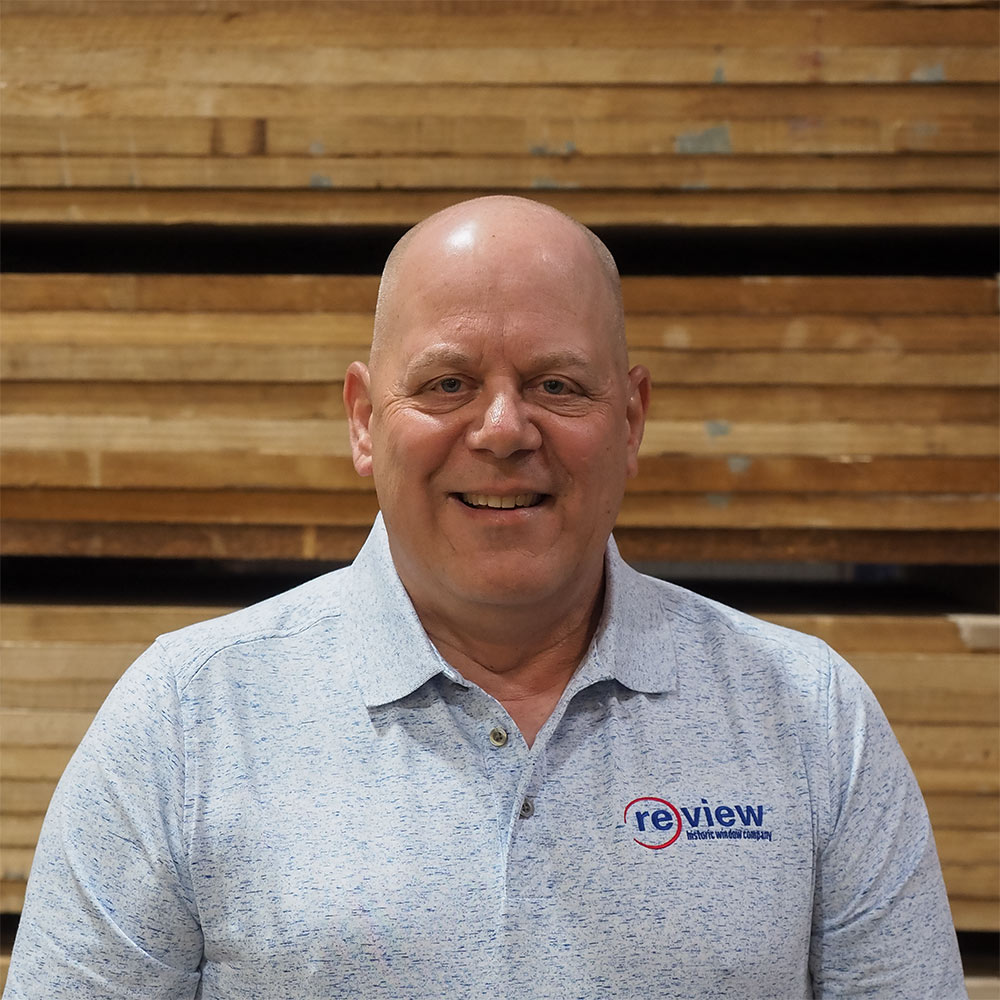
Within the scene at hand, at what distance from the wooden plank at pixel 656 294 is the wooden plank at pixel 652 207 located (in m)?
0.07

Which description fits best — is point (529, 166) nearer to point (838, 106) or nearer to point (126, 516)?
point (838, 106)

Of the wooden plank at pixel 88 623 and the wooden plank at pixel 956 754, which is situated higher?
the wooden plank at pixel 88 623

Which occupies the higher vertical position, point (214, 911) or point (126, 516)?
point (126, 516)

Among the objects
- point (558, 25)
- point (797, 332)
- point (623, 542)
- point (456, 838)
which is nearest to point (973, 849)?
point (623, 542)

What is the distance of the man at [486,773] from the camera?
0.93 meters

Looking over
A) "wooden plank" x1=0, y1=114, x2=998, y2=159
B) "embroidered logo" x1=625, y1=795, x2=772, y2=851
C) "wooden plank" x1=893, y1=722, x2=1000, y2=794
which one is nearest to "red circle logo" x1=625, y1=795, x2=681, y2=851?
"embroidered logo" x1=625, y1=795, x2=772, y2=851

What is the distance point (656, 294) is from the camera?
4.54ft

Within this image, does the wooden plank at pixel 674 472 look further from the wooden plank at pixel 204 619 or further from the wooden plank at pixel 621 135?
the wooden plank at pixel 621 135

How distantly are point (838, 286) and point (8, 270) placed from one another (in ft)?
3.86

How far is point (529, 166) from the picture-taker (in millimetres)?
1362

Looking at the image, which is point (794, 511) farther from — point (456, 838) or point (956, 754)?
point (456, 838)

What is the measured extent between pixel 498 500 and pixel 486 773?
241 millimetres

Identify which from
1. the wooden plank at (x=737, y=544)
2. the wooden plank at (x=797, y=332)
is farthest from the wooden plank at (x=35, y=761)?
the wooden plank at (x=797, y=332)

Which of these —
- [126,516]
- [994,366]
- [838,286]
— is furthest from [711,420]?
[126,516]
